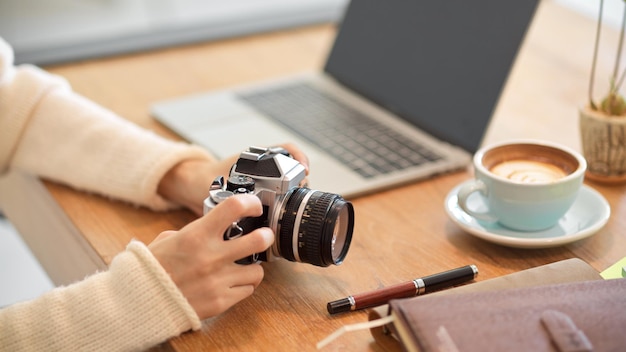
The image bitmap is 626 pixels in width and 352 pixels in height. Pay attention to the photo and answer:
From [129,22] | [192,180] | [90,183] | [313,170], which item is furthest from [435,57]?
[129,22]

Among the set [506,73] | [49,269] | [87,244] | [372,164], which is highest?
[506,73]

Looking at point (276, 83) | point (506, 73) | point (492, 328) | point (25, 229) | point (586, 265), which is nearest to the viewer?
point (492, 328)

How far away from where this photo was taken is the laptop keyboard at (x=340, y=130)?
3.54 feet

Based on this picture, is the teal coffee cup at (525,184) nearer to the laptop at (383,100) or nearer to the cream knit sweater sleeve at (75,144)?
the laptop at (383,100)

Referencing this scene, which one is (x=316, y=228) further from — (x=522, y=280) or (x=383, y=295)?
(x=522, y=280)

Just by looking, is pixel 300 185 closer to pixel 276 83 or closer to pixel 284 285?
pixel 284 285

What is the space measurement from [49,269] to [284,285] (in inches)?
17.2

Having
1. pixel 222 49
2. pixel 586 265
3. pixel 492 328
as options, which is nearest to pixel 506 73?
pixel 586 265

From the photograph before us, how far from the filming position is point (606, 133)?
98 centimetres

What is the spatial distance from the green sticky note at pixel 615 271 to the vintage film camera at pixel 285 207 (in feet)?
0.87

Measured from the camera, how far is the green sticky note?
0.81 m

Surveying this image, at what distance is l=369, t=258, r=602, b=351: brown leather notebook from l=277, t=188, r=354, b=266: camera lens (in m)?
0.09

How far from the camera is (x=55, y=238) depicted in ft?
3.47

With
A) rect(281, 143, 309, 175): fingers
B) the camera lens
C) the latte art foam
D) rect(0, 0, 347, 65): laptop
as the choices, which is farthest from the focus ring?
rect(0, 0, 347, 65): laptop
